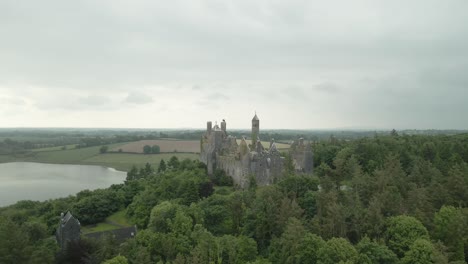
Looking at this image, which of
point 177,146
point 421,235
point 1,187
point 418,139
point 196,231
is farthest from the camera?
point 177,146

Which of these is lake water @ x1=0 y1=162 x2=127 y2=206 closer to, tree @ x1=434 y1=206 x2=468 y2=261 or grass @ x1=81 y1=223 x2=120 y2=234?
grass @ x1=81 y1=223 x2=120 y2=234

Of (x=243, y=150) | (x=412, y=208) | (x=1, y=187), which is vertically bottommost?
(x=1, y=187)

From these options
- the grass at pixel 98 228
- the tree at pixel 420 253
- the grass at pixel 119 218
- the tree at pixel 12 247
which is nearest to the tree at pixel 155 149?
the grass at pixel 119 218

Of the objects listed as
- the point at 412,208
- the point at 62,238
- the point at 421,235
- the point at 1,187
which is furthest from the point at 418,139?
the point at 1,187

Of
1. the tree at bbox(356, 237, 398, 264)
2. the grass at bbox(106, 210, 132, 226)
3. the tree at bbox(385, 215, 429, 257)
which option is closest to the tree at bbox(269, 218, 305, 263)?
the tree at bbox(356, 237, 398, 264)

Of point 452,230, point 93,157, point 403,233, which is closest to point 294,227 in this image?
point 403,233

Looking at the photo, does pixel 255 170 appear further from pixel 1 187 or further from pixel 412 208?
pixel 1 187
